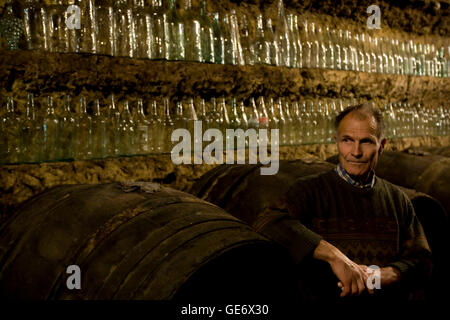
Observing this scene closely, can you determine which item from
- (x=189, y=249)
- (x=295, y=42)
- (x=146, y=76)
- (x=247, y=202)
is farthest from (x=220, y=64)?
(x=189, y=249)

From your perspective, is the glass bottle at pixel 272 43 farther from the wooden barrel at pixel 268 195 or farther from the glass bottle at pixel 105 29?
the glass bottle at pixel 105 29

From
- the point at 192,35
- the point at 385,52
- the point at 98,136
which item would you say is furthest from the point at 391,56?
the point at 98,136

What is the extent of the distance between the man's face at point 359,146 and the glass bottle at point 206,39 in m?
1.39

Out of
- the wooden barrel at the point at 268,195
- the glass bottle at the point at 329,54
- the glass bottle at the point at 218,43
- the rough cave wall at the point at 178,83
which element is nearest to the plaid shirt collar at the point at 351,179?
the wooden barrel at the point at 268,195

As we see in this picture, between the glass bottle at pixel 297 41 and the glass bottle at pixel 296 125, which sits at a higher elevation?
the glass bottle at pixel 297 41

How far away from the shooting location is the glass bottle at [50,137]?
2.74 m

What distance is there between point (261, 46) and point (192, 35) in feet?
2.25

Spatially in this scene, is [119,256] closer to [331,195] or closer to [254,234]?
[254,234]

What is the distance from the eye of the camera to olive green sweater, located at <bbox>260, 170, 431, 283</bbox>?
7.91 ft

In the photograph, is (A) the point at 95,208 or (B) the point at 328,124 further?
(B) the point at 328,124

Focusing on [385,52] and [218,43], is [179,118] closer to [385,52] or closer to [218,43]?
[218,43]

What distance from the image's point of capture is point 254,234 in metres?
1.95

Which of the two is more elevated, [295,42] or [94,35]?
[295,42]

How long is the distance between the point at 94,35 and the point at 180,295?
6.36 feet
